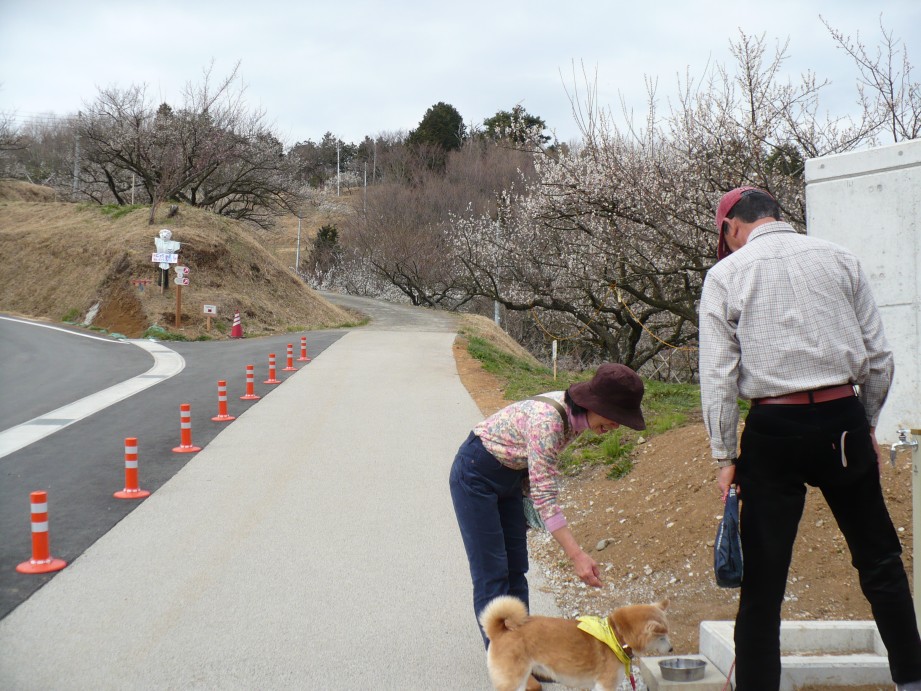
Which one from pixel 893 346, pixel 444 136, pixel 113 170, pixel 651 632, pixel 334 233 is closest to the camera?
pixel 651 632

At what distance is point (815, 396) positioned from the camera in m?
3.09

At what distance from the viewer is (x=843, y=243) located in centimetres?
643

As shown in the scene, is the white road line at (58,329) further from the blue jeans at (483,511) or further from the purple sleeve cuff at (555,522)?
the purple sleeve cuff at (555,522)

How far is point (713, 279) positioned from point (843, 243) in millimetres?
3696

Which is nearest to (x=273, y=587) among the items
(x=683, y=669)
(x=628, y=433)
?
(x=683, y=669)

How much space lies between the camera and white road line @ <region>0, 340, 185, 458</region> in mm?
11406

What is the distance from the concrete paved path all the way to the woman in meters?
0.74

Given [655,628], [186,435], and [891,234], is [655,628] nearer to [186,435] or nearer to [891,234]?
[891,234]

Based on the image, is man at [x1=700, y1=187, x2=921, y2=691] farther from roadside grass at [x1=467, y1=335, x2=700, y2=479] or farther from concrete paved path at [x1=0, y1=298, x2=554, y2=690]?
roadside grass at [x1=467, y1=335, x2=700, y2=479]

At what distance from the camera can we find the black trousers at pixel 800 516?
307 centimetres

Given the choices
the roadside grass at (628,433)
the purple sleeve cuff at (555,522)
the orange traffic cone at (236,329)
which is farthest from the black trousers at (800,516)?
the orange traffic cone at (236,329)

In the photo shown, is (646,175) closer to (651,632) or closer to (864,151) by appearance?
(864,151)

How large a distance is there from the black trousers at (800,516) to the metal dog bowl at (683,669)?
22.1 inches

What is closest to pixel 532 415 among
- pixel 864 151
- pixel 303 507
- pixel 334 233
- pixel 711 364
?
pixel 711 364
